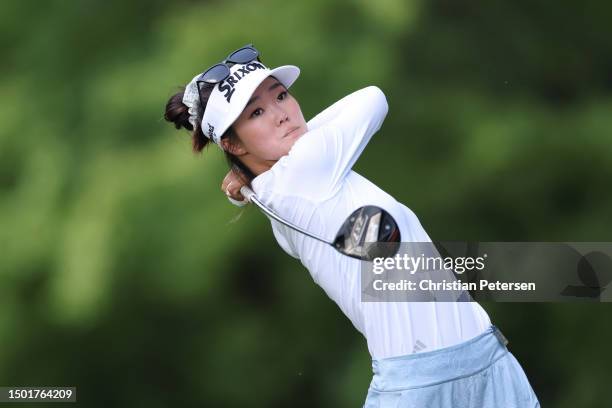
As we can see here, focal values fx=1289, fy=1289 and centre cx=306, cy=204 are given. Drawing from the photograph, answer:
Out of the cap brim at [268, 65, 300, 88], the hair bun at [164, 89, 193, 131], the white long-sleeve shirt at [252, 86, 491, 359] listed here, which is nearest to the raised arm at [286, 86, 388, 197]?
the white long-sleeve shirt at [252, 86, 491, 359]

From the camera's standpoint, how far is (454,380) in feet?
6.48

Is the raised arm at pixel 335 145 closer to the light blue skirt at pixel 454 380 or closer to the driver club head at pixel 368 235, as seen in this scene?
the driver club head at pixel 368 235

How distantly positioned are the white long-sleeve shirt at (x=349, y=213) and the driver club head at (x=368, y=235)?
21 millimetres

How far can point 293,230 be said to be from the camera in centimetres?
208

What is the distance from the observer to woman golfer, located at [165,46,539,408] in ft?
6.48

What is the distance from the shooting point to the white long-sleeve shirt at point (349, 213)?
198 centimetres

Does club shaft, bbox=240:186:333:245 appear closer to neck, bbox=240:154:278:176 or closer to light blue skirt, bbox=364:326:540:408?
neck, bbox=240:154:278:176

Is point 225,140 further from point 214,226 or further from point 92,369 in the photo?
point 92,369

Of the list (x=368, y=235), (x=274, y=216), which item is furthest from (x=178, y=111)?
(x=368, y=235)

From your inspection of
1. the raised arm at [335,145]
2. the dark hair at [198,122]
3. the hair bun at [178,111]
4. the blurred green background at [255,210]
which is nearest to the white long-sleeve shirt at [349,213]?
the raised arm at [335,145]

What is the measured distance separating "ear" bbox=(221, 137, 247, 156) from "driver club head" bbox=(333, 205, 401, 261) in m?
0.25

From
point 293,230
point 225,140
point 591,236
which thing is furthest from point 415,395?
point 591,236

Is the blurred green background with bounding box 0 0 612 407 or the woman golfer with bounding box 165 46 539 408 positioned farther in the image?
the blurred green background with bounding box 0 0 612 407

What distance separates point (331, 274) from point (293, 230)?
0.10m
